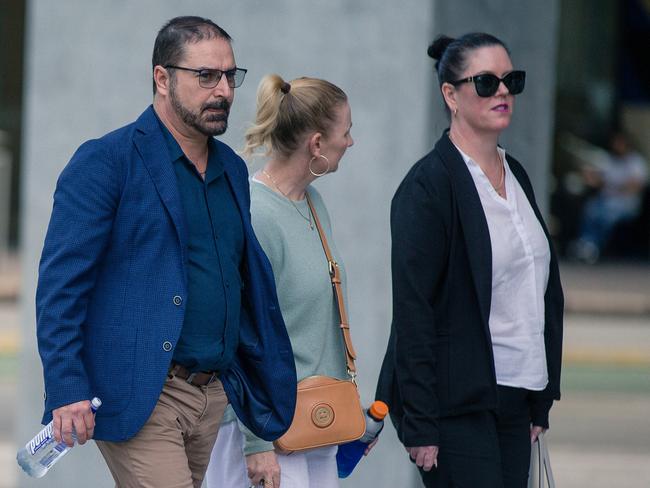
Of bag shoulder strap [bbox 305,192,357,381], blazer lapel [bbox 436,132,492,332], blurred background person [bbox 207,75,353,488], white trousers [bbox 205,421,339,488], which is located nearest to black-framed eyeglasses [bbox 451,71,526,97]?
blazer lapel [bbox 436,132,492,332]

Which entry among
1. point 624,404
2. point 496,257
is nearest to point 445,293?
point 496,257

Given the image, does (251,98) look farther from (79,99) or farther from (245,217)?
(245,217)

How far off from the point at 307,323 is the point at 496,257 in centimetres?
61

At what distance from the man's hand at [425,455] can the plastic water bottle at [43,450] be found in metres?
1.01

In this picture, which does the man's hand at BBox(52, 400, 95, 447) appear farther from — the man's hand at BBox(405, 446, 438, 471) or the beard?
the man's hand at BBox(405, 446, 438, 471)

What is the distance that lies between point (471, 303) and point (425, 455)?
475 millimetres

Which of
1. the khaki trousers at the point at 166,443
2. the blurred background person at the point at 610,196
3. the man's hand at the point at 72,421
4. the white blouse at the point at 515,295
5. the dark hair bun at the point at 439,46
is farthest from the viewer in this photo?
the blurred background person at the point at 610,196

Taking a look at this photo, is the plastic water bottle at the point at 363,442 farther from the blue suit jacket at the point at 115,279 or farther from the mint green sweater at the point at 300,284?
the blue suit jacket at the point at 115,279

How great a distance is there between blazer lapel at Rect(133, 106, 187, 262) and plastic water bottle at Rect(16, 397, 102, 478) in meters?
0.51

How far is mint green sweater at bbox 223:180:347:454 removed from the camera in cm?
444

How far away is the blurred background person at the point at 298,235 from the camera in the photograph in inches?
175

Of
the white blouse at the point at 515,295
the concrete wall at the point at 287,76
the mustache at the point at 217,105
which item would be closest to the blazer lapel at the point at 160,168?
the mustache at the point at 217,105

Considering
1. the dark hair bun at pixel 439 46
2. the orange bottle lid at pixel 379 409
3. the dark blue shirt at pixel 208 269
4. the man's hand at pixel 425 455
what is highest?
the dark hair bun at pixel 439 46

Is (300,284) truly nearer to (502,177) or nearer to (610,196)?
(502,177)
